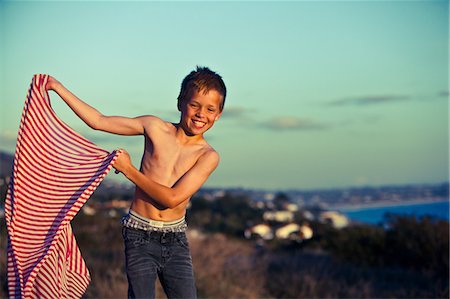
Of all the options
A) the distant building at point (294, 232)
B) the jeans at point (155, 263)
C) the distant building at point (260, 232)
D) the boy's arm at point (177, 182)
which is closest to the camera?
the boy's arm at point (177, 182)

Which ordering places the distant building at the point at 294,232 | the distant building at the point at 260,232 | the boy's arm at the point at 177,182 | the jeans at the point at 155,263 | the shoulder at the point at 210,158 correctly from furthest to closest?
the distant building at the point at 260,232 < the distant building at the point at 294,232 < the shoulder at the point at 210,158 < the jeans at the point at 155,263 < the boy's arm at the point at 177,182

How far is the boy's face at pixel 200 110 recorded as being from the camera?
4.63 m

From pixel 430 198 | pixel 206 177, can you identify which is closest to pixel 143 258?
pixel 206 177

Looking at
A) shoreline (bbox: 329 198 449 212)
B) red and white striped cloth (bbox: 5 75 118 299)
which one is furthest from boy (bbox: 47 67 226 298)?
shoreline (bbox: 329 198 449 212)

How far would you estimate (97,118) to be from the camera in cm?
471

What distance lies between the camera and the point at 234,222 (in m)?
23.2

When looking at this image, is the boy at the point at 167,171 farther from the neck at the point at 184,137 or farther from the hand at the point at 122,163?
the hand at the point at 122,163

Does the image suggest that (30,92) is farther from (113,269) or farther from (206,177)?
(113,269)

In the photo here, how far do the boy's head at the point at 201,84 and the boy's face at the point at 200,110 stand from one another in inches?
0.9

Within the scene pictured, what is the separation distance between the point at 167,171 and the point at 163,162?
63 mm

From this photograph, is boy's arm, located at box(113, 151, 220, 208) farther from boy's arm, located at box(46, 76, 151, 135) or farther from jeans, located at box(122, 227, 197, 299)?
boy's arm, located at box(46, 76, 151, 135)

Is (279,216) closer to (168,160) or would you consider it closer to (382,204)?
(382,204)

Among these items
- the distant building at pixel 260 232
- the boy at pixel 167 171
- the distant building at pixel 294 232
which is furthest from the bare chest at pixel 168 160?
the distant building at pixel 260 232

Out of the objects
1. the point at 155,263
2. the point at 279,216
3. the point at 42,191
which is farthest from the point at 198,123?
the point at 279,216
